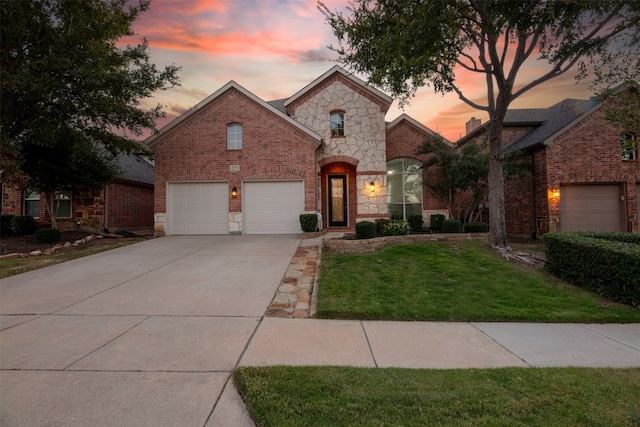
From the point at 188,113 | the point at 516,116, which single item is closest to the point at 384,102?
the point at 188,113

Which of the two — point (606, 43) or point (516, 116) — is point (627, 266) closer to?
point (606, 43)

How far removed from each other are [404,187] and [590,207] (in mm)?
8013

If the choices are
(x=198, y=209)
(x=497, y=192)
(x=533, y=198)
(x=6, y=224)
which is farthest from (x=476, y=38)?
(x=6, y=224)

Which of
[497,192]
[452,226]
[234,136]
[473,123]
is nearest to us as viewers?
[497,192]

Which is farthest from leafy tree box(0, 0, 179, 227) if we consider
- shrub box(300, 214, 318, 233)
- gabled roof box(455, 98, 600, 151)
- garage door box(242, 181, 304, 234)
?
gabled roof box(455, 98, 600, 151)

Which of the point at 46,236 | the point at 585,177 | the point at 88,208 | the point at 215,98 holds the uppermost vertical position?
the point at 215,98

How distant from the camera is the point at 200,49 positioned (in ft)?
31.9

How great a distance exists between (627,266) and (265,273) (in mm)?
6918

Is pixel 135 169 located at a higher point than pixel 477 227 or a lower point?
higher

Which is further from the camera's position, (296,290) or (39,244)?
(39,244)

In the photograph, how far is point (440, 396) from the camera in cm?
245

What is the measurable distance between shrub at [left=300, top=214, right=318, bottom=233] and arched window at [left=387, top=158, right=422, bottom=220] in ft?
15.6

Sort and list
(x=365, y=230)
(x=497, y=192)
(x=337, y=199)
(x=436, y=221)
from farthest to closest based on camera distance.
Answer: (x=337, y=199) < (x=436, y=221) < (x=365, y=230) < (x=497, y=192)

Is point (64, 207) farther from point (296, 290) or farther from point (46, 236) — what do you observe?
point (296, 290)
